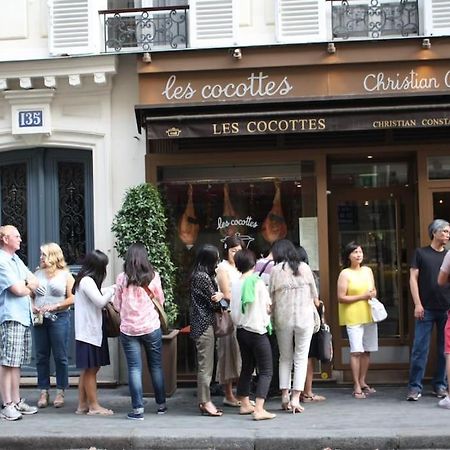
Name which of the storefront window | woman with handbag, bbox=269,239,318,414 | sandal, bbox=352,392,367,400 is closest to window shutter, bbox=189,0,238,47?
the storefront window

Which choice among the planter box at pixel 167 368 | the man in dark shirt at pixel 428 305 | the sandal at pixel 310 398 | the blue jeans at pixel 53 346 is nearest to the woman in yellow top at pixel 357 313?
the sandal at pixel 310 398

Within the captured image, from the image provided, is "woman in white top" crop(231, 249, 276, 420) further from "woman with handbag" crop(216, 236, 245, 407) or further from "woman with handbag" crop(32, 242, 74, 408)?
"woman with handbag" crop(32, 242, 74, 408)

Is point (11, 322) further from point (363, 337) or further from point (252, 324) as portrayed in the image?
point (363, 337)

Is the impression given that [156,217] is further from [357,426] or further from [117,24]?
[357,426]

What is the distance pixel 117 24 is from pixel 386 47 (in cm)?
340

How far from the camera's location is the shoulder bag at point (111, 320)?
8.28m

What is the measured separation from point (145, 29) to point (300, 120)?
2.41 metres

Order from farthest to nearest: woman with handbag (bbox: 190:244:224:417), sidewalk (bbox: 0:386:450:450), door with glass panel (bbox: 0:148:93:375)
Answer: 1. door with glass panel (bbox: 0:148:93:375)
2. woman with handbag (bbox: 190:244:224:417)
3. sidewalk (bbox: 0:386:450:450)

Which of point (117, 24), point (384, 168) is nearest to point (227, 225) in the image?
point (384, 168)

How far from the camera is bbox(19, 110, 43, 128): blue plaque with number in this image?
32.6 ft

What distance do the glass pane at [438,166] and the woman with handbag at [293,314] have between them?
102 inches

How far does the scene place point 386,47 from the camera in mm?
9383

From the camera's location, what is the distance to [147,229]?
9.13 meters

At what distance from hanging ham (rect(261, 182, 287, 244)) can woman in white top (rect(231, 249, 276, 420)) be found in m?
2.02
